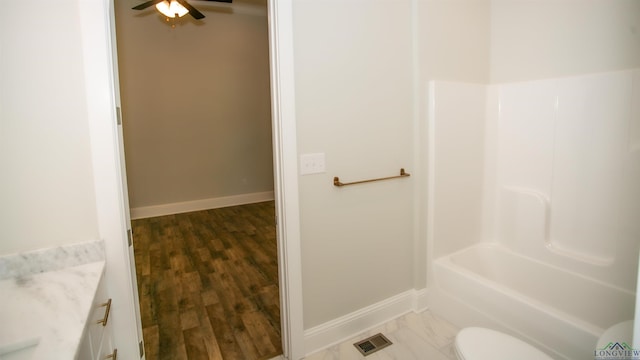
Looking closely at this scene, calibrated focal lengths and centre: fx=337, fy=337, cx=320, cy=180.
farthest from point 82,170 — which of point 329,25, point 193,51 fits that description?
point 193,51

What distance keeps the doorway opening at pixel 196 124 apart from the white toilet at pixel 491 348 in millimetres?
2632

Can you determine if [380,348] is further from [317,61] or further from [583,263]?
[317,61]

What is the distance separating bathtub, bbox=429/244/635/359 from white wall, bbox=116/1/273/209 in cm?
394

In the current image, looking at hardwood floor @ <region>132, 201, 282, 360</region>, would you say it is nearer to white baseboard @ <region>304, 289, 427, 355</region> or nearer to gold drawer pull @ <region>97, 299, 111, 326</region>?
white baseboard @ <region>304, 289, 427, 355</region>

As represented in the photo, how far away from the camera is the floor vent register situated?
6.68ft

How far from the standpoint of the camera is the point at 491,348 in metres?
1.41

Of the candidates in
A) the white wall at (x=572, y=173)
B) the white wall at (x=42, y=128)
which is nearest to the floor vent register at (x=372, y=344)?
the white wall at (x=572, y=173)

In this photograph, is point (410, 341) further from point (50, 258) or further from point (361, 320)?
point (50, 258)

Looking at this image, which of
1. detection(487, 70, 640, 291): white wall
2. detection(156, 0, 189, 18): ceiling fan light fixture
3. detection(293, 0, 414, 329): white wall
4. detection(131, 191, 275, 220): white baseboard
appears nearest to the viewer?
detection(293, 0, 414, 329): white wall

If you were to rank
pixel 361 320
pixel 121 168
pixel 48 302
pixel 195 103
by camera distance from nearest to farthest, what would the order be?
1. pixel 48 302
2. pixel 121 168
3. pixel 361 320
4. pixel 195 103

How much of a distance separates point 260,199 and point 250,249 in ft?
7.18

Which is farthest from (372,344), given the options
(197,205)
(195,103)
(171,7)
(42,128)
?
(195,103)

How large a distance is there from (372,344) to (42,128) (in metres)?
2.00

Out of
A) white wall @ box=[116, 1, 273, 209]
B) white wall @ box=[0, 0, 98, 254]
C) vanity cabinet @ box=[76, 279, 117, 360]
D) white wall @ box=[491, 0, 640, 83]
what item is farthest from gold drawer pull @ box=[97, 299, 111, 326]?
white wall @ box=[116, 1, 273, 209]
